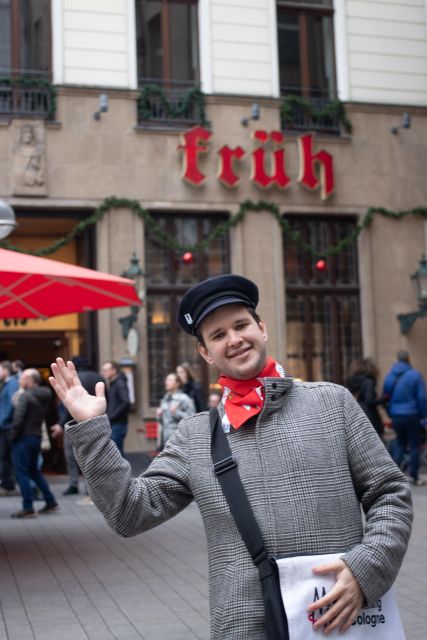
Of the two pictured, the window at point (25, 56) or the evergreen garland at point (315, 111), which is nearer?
the window at point (25, 56)

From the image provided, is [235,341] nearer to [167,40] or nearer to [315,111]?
[167,40]

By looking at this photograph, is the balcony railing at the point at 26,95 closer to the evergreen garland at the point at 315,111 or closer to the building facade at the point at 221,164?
the building facade at the point at 221,164

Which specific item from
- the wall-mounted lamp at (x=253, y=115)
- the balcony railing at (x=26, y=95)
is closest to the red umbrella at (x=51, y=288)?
the balcony railing at (x=26, y=95)

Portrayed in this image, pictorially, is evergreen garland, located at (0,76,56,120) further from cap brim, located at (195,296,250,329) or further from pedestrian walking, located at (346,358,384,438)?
cap brim, located at (195,296,250,329)

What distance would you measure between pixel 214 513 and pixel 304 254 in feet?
54.2

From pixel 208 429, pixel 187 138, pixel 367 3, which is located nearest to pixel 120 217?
pixel 187 138

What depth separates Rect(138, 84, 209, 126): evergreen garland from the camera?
18172mm

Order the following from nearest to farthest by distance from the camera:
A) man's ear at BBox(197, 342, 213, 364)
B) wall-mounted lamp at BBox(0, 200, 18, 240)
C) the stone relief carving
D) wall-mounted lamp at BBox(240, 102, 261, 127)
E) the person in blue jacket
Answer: man's ear at BBox(197, 342, 213, 364) → wall-mounted lamp at BBox(0, 200, 18, 240) → the person in blue jacket → the stone relief carving → wall-mounted lamp at BBox(240, 102, 261, 127)

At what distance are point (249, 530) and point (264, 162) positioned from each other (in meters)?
16.3

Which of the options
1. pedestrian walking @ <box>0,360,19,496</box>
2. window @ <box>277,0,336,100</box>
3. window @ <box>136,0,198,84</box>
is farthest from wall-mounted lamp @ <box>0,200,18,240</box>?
window @ <box>277,0,336,100</box>

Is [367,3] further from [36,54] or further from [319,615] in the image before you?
[319,615]

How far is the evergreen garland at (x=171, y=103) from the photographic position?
59.6 ft

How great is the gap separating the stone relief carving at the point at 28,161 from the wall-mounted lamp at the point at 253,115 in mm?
3883

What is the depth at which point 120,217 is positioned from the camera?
1778cm
